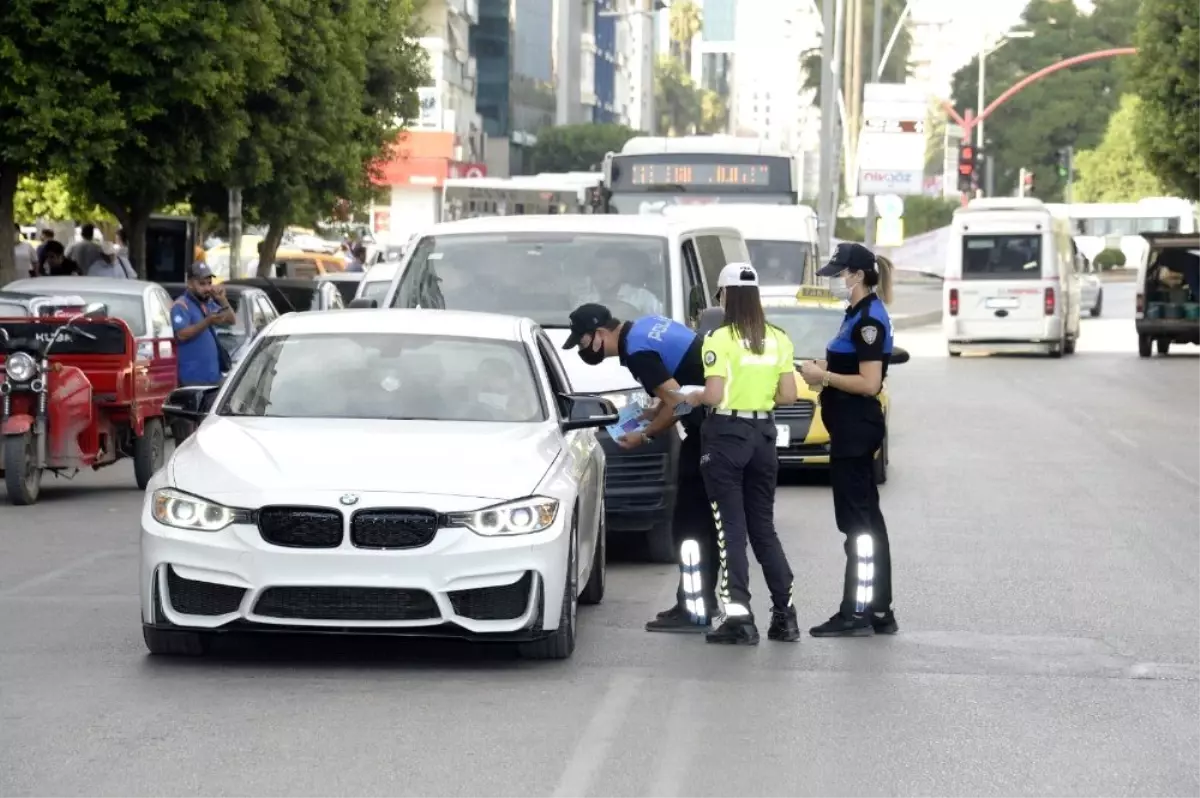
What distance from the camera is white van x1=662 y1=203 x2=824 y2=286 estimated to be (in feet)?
102

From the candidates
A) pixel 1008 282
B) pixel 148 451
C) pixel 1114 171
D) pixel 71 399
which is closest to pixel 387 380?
pixel 71 399

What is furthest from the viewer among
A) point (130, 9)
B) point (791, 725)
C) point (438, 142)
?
point (438, 142)

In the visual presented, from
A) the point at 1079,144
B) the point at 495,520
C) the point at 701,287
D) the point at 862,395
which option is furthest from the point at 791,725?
the point at 1079,144

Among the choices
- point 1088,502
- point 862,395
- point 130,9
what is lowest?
point 1088,502

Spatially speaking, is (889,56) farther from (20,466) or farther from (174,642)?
(174,642)

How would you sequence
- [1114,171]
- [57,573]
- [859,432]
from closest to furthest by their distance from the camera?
[859,432]
[57,573]
[1114,171]

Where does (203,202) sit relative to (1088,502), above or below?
above

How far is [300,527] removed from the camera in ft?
30.7

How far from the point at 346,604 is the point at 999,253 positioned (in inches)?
1320

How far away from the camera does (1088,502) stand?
17.7 meters

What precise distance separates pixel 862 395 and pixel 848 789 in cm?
341

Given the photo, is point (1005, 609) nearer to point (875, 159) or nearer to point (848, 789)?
point (848, 789)

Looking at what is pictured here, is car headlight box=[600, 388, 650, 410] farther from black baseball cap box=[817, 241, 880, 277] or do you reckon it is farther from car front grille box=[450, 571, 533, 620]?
car front grille box=[450, 571, 533, 620]

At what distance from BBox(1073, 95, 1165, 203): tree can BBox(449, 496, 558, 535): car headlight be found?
340ft
